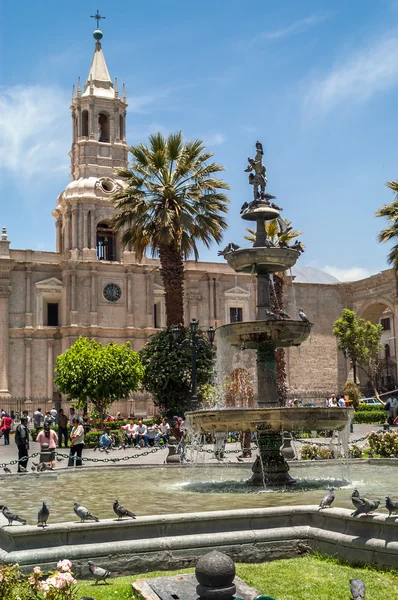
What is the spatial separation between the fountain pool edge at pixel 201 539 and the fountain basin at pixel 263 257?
4913 mm

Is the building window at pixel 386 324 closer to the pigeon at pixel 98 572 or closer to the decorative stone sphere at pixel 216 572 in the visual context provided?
the pigeon at pixel 98 572

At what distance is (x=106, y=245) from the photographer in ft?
145

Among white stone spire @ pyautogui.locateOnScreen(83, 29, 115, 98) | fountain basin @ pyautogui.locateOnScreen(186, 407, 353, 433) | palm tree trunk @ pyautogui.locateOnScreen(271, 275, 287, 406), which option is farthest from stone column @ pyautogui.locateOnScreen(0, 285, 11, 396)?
fountain basin @ pyautogui.locateOnScreen(186, 407, 353, 433)

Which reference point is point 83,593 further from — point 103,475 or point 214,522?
point 103,475

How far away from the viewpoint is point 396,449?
15328mm

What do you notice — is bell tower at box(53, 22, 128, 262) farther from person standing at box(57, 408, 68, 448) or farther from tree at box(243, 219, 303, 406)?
person standing at box(57, 408, 68, 448)

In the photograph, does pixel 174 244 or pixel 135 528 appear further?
pixel 174 244

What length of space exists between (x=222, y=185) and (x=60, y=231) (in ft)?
66.3

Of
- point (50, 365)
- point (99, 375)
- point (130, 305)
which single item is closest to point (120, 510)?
point (99, 375)

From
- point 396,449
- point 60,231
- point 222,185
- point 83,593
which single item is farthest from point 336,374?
point 83,593

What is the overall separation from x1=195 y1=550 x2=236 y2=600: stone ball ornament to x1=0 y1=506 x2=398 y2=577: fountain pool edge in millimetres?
1797

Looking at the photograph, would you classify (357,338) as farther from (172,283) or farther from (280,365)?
(172,283)

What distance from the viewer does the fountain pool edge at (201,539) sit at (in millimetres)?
5711

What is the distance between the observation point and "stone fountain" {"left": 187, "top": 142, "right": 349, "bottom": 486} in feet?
31.4
